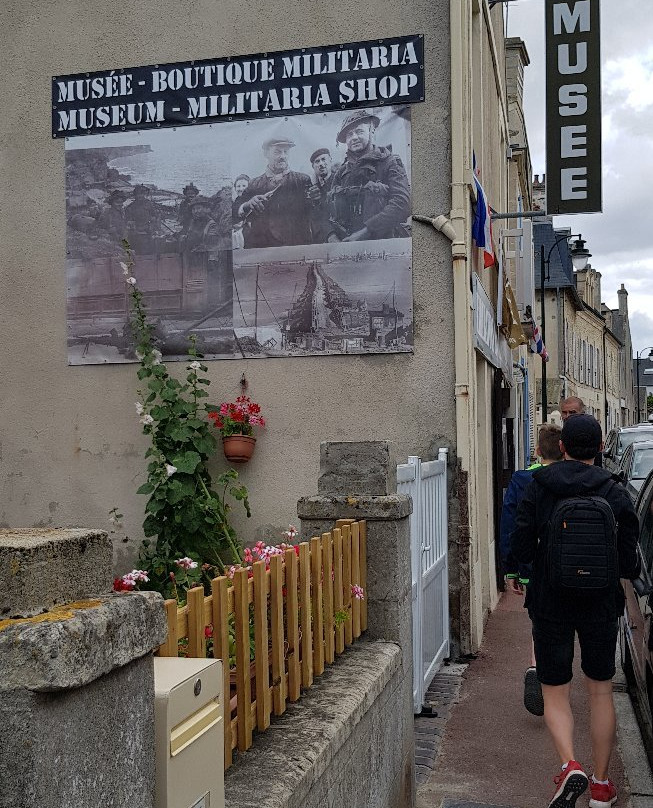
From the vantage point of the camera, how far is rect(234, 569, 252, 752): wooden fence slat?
3076 millimetres

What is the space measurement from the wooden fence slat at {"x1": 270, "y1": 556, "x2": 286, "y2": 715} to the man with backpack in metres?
1.62

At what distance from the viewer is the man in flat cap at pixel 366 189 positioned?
27.2 feet

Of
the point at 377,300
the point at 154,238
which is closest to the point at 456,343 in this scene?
the point at 377,300

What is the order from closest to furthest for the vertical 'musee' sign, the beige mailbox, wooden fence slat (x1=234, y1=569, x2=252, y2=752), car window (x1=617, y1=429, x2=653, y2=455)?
the beige mailbox, wooden fence slat (x1=234, y1=569, x2=252, y2=752), the vertical 'musee' sign, car window (x1=617, y1=429, x2=653, y2=455)

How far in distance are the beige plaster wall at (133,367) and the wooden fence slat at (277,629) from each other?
15.3 ft

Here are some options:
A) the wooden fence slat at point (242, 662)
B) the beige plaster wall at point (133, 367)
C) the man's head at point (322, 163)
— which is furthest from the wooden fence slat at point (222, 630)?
the man's head at point (322, 163)

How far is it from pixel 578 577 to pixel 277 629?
1693 millimetres

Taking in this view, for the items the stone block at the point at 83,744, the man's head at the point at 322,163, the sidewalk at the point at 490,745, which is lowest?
the sidewalk at the point at 490,745

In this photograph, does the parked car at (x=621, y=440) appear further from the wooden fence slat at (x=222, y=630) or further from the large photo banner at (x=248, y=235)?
the wooden fence slat at (x=222, y=630)

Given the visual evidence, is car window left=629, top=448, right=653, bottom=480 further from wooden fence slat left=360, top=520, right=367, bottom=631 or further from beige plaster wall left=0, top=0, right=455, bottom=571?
wooden fence slat left=360, top=520, right=367, bottom=631

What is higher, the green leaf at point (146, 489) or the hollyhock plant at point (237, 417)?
the hollyhock plant at point (237, 417)

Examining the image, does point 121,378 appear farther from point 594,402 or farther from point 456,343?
point 594,402

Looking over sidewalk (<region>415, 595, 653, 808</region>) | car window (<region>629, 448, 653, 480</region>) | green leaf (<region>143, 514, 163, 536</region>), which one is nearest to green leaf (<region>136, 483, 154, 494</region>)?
green leaf (<region>143, 514, 163, 536</region>)

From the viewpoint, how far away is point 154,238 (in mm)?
8812
